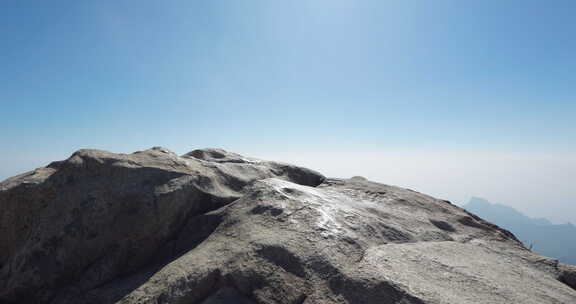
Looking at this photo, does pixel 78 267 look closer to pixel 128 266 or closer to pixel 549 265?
pixel 128 266

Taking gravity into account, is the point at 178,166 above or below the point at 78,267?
above

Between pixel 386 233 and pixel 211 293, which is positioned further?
pixel 386 233

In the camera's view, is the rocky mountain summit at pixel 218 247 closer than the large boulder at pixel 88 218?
Yes

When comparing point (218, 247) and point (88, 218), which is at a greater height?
point (88, 218)

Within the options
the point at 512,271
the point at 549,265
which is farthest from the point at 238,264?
the point at 549,265

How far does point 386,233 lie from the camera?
674cm

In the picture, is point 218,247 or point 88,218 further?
point 88,218

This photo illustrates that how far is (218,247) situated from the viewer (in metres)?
→ 5.92

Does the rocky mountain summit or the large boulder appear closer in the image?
the rocky mountain summit

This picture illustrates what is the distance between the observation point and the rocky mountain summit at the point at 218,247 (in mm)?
4828

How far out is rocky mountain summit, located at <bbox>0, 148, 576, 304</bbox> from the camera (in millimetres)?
4828

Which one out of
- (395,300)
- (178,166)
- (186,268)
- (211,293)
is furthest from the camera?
(178,166)

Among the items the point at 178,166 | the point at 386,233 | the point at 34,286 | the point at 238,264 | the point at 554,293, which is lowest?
the point at 34,286

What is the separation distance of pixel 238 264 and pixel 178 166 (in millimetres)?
4098
